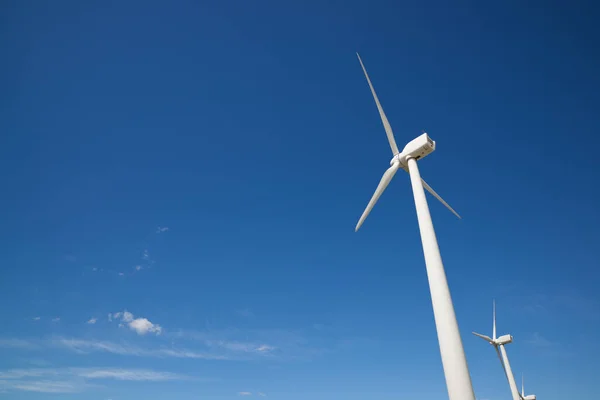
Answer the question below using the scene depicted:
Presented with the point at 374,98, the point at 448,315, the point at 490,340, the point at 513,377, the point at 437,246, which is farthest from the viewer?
the point at 490,340

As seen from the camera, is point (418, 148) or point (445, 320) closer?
point (445, 320)

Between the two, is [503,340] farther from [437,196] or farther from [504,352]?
[437,196]

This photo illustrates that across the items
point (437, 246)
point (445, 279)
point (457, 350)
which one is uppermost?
point (437, 246)

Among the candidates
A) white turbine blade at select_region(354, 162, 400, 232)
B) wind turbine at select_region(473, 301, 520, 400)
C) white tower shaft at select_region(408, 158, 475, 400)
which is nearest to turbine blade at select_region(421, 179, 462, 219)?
white turbine blade at select_region(354, 162, 400, 232)

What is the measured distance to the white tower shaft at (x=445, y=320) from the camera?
635 inches

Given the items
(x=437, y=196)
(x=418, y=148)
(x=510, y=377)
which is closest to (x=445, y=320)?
(x=418, y=148)

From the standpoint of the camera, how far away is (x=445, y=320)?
1778 cm

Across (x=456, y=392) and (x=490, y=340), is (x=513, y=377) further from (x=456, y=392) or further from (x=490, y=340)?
(x=456, y=392)

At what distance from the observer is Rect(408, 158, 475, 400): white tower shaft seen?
1614 cm

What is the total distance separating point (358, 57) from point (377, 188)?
570 inches

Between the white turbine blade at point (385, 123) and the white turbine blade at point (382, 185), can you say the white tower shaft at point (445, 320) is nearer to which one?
the white turbine blade at point (382, 185)

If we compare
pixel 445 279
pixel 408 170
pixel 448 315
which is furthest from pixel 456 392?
pixel 408 170

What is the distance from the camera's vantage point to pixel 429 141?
28.0 meters

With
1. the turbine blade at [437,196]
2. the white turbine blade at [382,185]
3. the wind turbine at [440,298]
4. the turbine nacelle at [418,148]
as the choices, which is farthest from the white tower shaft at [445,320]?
the turbine blade at [437,196]
